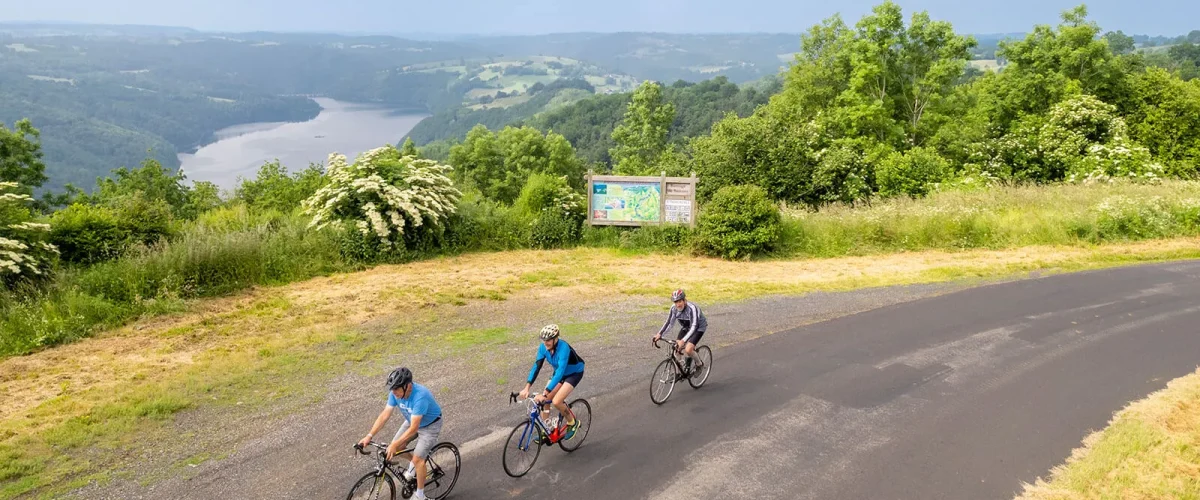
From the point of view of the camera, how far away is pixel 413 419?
652 centimetres

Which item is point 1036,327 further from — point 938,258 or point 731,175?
point 731,175

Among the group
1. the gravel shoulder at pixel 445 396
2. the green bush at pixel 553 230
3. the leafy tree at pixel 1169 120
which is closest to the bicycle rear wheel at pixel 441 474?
the gravel shoulder at pixel 445 396

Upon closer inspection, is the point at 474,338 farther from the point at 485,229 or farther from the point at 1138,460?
the point at 1138,460

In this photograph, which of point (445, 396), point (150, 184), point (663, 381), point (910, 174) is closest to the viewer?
point (663, 381)

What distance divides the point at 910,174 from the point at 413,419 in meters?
24.7

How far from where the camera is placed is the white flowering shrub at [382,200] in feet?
57.8

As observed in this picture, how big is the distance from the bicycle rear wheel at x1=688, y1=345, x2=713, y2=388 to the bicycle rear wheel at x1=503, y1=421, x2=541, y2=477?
124 inches

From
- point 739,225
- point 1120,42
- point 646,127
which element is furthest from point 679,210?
point 1120,42

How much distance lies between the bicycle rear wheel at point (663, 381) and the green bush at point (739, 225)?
9806 millimetres

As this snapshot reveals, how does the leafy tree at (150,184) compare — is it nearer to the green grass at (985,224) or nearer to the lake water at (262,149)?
the green grass at (985,224)

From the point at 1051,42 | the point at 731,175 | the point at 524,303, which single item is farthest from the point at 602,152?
the point at 524,303

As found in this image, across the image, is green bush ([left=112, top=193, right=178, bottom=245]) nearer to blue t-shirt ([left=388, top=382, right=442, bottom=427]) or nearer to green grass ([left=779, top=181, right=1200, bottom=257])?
blue t-shirt ([left=388, top=382, right=442, bottom=427])

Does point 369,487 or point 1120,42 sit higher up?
point 1120,42

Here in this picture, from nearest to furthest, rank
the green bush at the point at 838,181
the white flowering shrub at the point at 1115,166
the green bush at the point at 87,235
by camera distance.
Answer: the green bush at the point at 87,235 < the green bush at the point at 838,181 < the white flowering shrub at the point at 1115,166
